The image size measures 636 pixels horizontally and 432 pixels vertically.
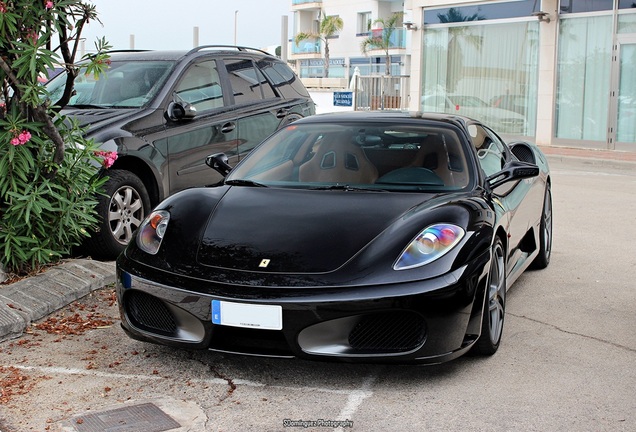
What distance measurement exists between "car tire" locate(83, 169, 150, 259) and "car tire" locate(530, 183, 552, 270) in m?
3.26

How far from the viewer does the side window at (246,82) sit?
8.93m

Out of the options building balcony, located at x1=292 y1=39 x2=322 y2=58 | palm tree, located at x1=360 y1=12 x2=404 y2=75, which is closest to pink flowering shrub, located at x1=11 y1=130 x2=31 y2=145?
palm tree, located at x1=360 y1=12 x2=404 y2=75

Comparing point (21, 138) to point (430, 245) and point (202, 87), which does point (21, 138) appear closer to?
point (430, 245)

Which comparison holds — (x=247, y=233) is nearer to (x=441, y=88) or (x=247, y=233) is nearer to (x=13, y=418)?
(x=13, y=418)

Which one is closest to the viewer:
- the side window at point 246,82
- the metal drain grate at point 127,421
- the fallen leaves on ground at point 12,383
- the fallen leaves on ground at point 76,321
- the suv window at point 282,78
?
the metal drain grate at point 127,421

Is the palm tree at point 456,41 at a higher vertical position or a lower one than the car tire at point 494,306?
higher

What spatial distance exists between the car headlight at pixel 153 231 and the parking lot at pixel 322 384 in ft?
2.01

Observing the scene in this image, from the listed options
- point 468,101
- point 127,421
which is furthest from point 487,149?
point 468,101

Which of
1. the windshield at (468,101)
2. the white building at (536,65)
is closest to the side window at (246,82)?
the white building at (536,65)

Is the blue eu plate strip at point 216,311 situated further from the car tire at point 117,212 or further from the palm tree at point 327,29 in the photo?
the palm tree at point 327,29

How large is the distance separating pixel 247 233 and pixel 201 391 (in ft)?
2.75

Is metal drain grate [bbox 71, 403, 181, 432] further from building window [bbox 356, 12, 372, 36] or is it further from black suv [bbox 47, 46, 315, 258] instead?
building window [bbox 356, 12, 372, 36]

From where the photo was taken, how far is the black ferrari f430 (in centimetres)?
410

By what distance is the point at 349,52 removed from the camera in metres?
63.8
